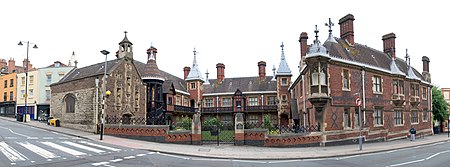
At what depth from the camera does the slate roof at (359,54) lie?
1046 inches

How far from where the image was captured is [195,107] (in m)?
52.7

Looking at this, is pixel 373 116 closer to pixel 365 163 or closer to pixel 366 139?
pixel 366 139

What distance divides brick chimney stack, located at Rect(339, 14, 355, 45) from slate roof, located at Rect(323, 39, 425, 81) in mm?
615

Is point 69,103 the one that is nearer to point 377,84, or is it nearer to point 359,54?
point 359,54

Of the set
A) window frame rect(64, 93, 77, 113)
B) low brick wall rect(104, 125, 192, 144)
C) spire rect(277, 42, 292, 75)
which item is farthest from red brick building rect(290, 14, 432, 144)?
window frame rect(64, 93, 77, 113)

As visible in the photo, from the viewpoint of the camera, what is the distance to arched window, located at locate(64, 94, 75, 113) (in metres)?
32.0

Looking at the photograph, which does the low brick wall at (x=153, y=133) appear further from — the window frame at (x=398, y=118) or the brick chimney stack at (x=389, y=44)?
the brick chimney stack at (x=389, y=44)

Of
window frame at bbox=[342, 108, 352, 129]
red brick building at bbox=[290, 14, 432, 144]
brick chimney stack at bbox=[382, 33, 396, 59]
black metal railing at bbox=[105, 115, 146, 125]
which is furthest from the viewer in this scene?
brick chimney stack at bbox=[382, 33, 396, 59]

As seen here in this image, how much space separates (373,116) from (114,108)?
76.8ft

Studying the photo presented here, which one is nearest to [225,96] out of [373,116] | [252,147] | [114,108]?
[114,108]

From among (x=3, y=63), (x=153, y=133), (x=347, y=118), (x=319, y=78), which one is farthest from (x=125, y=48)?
(x=3, y=63)

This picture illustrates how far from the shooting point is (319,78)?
2420cm

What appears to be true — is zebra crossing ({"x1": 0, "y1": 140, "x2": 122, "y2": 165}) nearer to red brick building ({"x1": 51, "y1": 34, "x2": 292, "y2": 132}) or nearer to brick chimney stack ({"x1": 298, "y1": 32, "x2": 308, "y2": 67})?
red brick building ({"x1": 51, "y1": 34, "x2": 292, "y2": 132})

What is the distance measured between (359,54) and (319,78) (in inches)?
310
